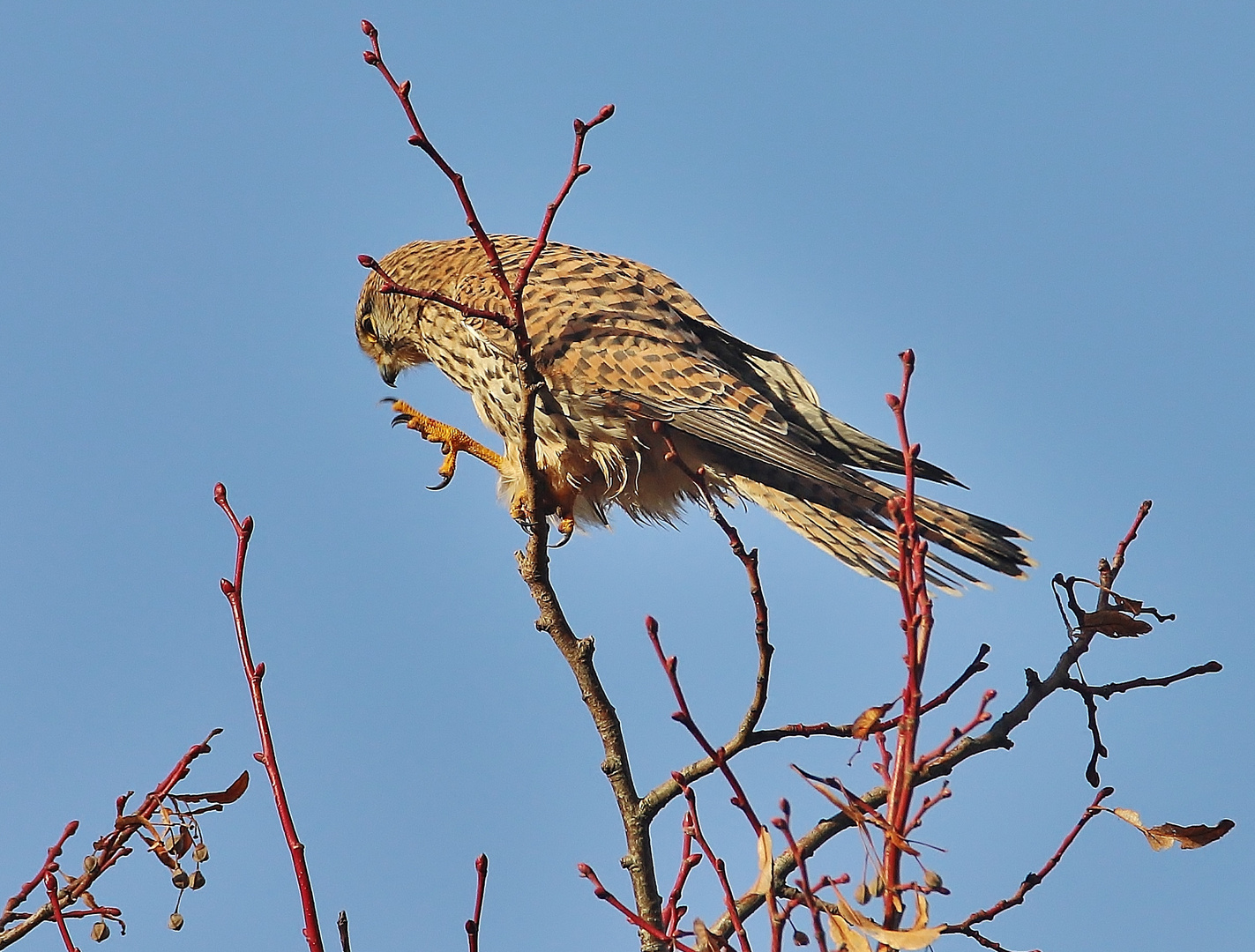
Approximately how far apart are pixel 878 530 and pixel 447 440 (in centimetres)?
140

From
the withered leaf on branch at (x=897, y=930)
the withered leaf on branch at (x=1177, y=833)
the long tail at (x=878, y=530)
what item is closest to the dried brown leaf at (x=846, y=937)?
the withered leaf on branch at (x=897, y=930)

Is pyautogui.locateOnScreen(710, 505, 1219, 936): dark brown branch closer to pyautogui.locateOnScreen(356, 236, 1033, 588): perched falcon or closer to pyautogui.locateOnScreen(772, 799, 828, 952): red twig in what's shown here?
pyautogui.locateOnScreen(772, 799, 828, 952): red twig

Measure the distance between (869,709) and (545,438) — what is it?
2.33m

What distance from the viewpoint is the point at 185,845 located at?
95.0 inches

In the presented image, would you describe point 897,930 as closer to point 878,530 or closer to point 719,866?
point 719,866

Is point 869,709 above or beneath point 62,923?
above

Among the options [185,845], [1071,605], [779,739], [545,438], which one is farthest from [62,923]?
[545,438]

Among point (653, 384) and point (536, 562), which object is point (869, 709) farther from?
point (653, 384)

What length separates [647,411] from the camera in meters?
4.19

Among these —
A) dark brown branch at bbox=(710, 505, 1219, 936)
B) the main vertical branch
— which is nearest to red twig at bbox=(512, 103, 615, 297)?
the main vertical branch

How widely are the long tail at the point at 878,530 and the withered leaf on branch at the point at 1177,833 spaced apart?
151 centimetres

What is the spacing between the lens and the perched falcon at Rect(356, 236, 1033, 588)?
4125mm

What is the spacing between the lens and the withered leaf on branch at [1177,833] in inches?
84.1

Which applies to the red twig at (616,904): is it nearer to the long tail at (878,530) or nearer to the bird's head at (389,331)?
the long tail at (878,530)
